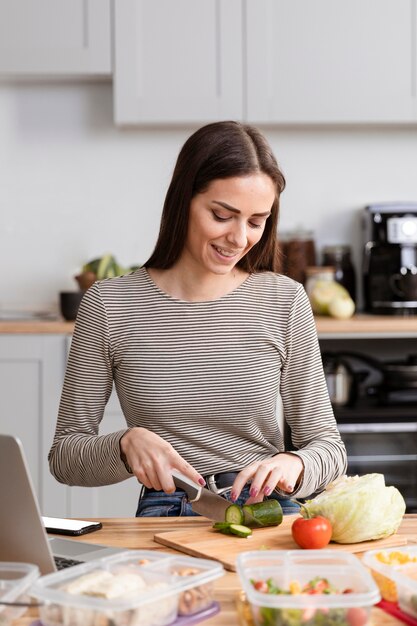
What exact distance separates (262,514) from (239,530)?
0.20 feet

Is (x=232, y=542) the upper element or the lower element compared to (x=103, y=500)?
upper

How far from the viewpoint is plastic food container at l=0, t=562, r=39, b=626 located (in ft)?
3.02

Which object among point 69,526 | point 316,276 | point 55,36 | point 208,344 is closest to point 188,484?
point 69,526

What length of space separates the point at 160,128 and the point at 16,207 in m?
0.64

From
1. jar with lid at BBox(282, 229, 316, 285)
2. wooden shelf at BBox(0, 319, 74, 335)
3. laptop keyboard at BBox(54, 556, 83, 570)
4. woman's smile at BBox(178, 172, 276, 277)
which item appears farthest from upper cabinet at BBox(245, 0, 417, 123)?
laptop keyboard at BBox(54, 556, 83, 570)

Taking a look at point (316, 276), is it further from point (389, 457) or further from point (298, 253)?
point (389, 457)

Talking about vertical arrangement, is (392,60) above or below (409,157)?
above

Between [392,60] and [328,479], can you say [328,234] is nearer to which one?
[392,60]

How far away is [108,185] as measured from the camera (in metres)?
3.63

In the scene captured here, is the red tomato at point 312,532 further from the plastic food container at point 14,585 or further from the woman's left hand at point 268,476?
the plastic food container at point 14,585

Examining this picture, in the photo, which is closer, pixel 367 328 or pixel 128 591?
pixel 128 591

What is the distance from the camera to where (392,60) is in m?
3.28

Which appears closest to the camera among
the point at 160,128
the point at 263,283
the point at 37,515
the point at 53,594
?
the point at 53,594

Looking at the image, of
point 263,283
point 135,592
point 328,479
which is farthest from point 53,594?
point 263,283
